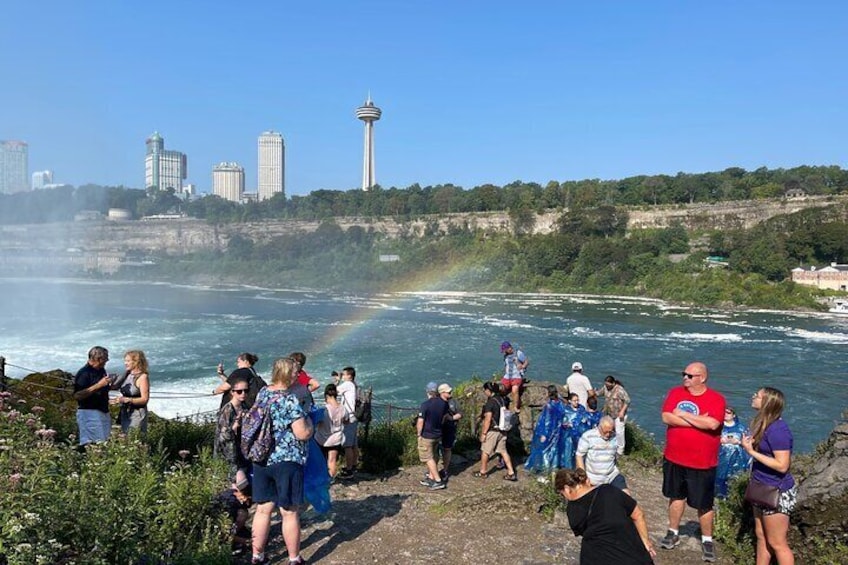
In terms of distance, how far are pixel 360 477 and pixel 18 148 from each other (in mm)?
45974

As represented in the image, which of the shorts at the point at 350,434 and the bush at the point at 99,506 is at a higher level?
the bush at the point at 99,506

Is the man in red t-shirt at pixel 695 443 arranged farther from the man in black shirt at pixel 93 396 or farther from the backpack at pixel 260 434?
the man in black shirt at pixel 93 396

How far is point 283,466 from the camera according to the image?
13.6 ft

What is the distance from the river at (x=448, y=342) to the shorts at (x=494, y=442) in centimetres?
504

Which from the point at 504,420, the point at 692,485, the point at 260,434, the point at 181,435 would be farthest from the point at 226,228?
the point at 692,485

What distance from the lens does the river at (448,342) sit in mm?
21719

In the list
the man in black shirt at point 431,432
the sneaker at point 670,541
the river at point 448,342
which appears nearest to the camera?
the sneaker at point 670,541

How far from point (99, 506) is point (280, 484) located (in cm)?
107

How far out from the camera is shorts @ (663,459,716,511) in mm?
4566

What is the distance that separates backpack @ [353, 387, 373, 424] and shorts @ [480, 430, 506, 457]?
4.48 feet

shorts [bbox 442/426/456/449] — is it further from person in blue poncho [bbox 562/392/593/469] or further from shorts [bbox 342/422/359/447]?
person in blue poncho [bbox 562/392/593/469]

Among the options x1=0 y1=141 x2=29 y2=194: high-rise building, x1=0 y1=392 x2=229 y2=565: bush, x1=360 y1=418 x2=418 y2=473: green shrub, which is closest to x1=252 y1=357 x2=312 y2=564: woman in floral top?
x1=0 y1=392 x2=229 y2=565: bush

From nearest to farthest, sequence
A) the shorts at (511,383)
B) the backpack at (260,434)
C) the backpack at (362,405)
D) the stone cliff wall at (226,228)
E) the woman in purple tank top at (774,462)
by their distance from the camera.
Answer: the woman in purple tank top at (774,462) → the backpack at (260,434) → the backpack at (362,405) → the shorts at (511,383) → the stone cliff wall at (226,228)

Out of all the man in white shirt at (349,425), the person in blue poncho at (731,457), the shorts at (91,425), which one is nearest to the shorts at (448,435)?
the man in white shirt at (349,425)
